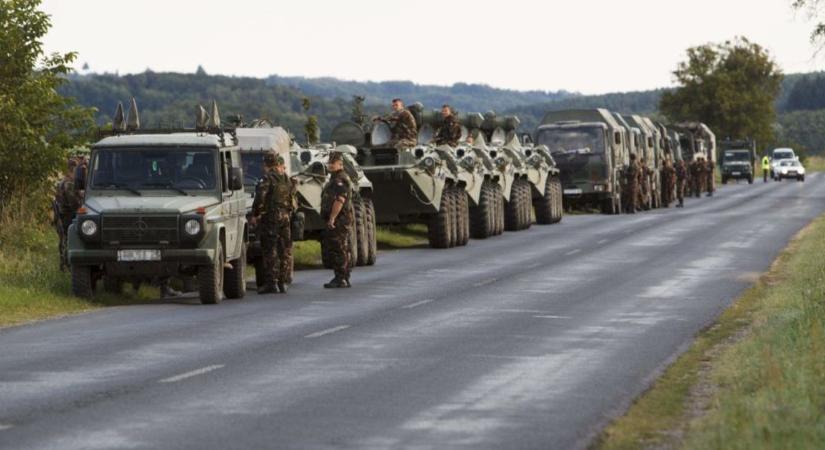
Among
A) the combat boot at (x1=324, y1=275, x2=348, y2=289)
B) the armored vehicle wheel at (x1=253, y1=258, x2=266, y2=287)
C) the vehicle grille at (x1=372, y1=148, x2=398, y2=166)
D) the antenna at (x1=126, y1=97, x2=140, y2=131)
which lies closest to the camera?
the combat boot at (x1=324, y1=275, x2=348, y2=289)

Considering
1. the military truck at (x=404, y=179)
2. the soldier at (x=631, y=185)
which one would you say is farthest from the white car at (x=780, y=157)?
the military truck at (x=404, y=179)

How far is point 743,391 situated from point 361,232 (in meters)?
17.9

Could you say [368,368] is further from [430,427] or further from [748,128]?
[748,128]

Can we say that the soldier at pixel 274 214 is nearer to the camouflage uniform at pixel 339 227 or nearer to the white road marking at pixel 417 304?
the camouflage uniform at pixel 339 227

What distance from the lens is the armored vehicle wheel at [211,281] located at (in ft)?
72.7

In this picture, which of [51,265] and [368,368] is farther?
[51,265]

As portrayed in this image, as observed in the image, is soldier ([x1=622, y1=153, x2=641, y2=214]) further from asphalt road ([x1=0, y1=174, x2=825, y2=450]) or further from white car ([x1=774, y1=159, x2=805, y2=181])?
white car ([x1=774, y1=159, x2=805, y2=181])

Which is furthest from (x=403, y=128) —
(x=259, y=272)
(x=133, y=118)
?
(x=259, y=272)

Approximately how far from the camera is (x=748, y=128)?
128 metres

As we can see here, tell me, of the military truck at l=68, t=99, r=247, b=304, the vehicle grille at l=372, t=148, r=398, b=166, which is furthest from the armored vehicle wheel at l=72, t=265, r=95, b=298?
the vehicle grille at l=372, t=148, r=398, b=166

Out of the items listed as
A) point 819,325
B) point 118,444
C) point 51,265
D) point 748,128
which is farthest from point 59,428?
point 748,128

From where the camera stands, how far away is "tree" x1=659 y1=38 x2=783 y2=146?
12812cm

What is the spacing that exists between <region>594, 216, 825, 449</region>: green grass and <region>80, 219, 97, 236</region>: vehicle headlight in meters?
A: 7.23

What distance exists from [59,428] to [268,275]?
1289 centimetres
